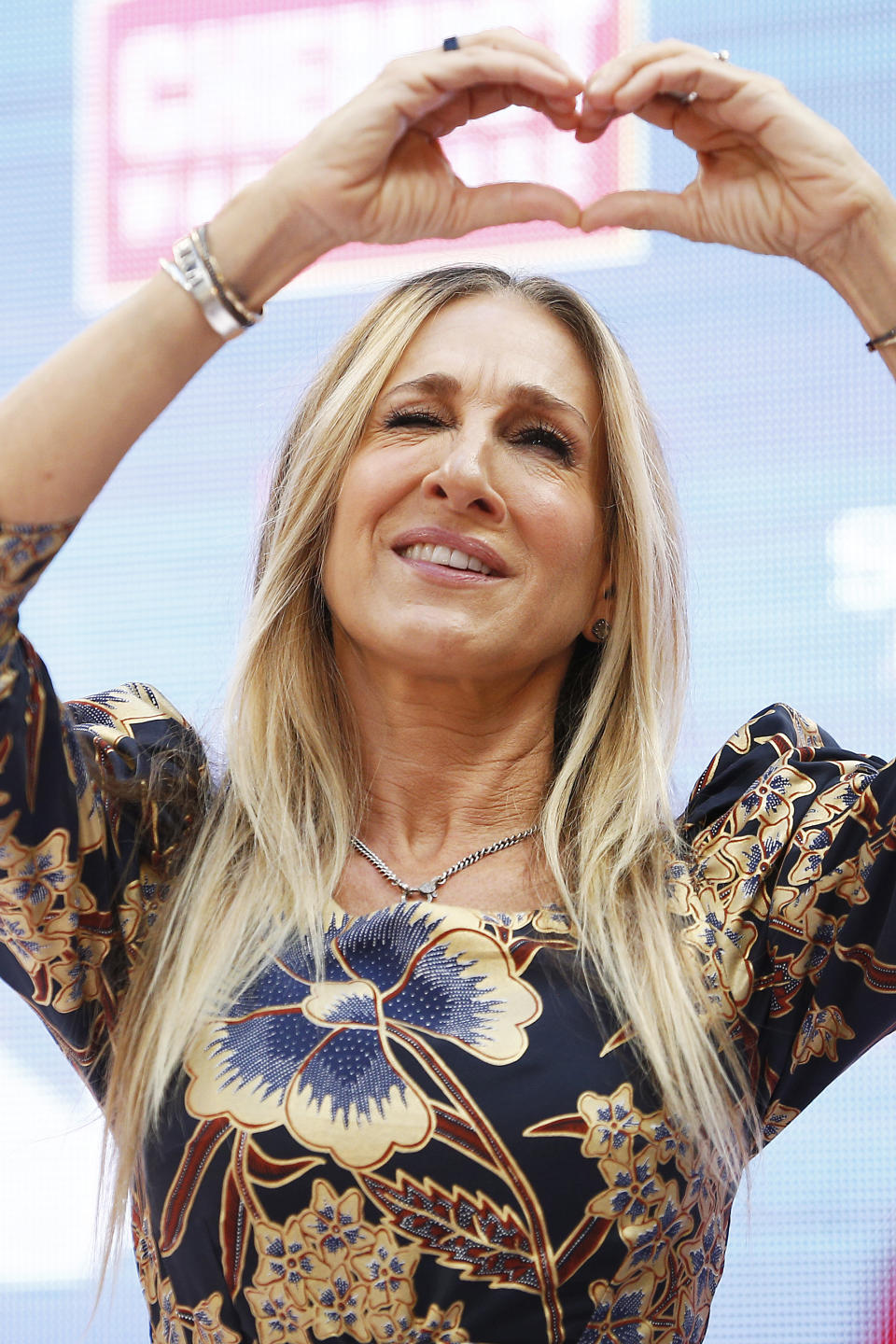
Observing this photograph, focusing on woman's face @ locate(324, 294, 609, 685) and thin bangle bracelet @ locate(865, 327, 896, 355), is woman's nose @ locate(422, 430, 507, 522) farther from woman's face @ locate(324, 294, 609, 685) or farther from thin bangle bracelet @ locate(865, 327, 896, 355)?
thin bangle bracelet @ locate(865, 327, 896, 355)

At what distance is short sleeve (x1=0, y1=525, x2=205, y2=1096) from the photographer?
1.12 metres

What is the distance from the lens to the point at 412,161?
1.21 meters

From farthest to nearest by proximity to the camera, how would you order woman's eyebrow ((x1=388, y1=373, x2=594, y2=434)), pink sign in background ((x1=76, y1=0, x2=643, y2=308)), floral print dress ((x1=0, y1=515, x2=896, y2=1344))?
pink sign in background ((x1=76, y1=0, x2=643, y2=308)) < woman's eyebrow ((x1=388, y1=373, x2=594, y2=434)) < floral print dress ((x1=0, y1=515, x2=896, y2=1344))

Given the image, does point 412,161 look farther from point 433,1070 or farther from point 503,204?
point 433,1070

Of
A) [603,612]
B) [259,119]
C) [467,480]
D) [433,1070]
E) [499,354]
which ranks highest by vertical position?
[259,119]

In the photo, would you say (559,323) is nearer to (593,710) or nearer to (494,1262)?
(593,710)

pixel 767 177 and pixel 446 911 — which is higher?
pixel 767 177

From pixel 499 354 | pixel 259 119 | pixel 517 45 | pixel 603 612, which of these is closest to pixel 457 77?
pixel 517 45

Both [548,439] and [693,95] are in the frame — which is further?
[548,439]

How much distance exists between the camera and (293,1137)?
112cm

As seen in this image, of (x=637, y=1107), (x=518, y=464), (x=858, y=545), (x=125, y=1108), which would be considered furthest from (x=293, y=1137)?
(x=858, y=545)

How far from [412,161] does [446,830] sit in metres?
0.56

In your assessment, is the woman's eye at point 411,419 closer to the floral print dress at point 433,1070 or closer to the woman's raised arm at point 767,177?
the woman's raised arm at point 767,177

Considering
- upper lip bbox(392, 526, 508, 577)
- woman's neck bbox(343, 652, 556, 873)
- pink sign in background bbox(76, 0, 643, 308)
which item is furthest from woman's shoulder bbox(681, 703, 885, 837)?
pink sign in background bbox(76, 0, 643, 308)
